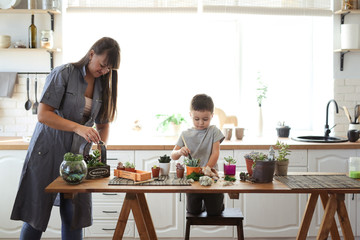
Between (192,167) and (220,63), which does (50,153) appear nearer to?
(192,167)

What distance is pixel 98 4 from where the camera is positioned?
409 centimetres

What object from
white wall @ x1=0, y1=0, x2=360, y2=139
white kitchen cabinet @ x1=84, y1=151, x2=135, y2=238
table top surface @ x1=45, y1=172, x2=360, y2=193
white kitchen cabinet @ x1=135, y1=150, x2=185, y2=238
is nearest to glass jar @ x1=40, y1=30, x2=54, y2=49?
white wall @ x1=0, y1=0, x2=360, y2=139

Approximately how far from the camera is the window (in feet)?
14.4

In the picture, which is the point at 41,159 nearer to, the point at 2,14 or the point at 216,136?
the point at 216,136

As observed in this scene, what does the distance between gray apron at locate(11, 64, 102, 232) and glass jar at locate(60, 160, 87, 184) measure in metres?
0.30

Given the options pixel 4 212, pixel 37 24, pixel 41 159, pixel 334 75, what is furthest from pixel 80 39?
pixel 334 75

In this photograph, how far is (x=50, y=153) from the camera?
8.20ft

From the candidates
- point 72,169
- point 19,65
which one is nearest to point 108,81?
point 72,169

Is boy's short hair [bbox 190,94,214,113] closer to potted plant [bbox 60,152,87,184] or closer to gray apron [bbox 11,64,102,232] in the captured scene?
gray apron [bbox 11,64,102,232]

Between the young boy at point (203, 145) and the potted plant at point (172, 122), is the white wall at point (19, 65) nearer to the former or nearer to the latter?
the potted plant at point (172, 122)

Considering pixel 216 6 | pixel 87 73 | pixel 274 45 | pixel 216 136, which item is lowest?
pixel 216 136

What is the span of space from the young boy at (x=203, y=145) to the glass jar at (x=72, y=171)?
597mm

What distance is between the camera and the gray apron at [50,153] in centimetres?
245

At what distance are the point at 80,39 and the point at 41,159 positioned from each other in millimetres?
2122
